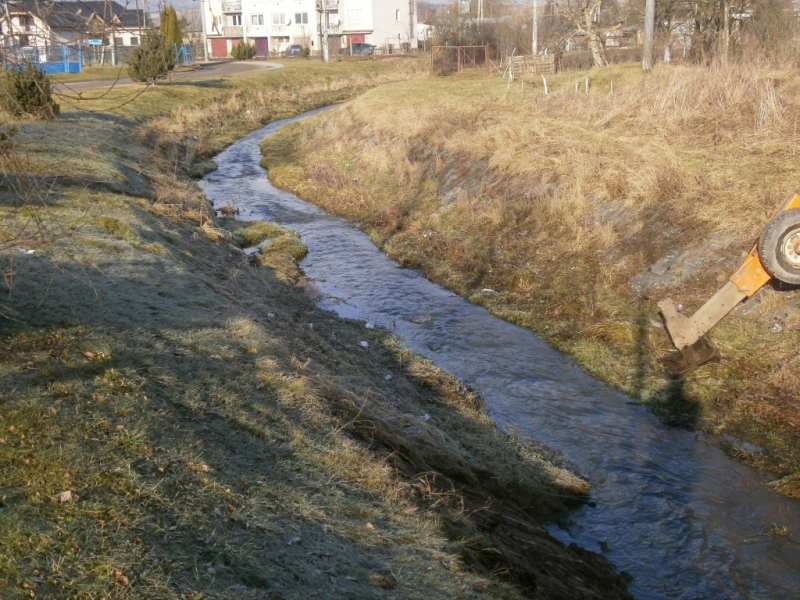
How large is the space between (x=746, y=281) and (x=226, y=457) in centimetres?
747

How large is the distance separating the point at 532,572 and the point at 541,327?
6.90 meters

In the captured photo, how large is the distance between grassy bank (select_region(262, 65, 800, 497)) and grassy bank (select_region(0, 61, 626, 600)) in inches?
114

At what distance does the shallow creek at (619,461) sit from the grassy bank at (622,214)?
43 centimetres

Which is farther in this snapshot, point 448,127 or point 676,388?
point 448,127

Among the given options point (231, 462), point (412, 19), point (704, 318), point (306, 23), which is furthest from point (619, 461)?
point (412, 19)

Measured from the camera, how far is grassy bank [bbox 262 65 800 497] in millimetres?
10141

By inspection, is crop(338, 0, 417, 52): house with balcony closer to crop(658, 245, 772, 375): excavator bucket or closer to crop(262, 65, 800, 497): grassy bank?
crop(262, 65, 800, 497): grassy bank

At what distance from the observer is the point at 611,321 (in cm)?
1192

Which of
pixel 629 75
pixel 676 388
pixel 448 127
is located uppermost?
pixel 629 75

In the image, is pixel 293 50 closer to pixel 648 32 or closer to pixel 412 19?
pixel 412 19

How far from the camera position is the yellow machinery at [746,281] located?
9602 millimetres

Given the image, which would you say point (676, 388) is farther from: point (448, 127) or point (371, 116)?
point (371, 116)

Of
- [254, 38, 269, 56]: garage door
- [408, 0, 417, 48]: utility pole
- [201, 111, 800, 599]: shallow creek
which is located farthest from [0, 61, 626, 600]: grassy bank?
[254, 38, 269, 56]: garage door

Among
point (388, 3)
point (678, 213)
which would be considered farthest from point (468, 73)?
point (388, 3)
